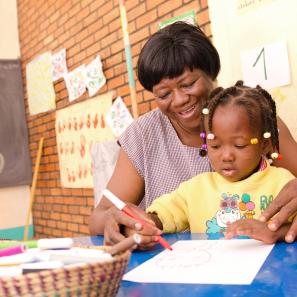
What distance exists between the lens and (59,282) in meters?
0.43

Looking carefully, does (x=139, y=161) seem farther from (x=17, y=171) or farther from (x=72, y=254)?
(x=17, y=171)

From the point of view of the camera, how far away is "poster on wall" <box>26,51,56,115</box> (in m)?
3.97

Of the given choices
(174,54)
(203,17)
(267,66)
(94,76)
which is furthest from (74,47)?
(174,54)

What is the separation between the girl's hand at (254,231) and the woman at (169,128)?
0.48 m

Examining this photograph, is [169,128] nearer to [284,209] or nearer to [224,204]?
[224,204]

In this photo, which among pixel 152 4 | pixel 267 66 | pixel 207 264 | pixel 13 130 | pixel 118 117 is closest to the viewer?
pixel 207 264

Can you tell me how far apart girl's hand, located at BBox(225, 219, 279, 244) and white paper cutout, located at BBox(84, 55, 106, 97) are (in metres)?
2.52

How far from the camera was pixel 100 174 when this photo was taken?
8.79 ft

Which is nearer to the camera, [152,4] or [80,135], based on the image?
[152,4]

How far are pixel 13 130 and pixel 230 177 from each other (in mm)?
3937

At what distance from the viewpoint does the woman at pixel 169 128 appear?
1.30 meters

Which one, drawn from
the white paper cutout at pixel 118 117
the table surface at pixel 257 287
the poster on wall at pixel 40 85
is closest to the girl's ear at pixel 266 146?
the table surface at pixel 257 287

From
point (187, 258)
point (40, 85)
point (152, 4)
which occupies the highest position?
point (152, 4)

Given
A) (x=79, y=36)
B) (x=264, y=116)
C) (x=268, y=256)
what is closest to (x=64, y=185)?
(x=79, y=36)
